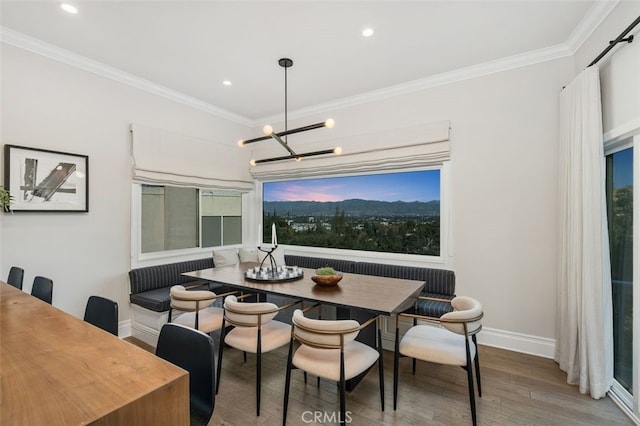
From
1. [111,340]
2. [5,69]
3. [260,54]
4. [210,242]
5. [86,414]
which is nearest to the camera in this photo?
A: [86,414]

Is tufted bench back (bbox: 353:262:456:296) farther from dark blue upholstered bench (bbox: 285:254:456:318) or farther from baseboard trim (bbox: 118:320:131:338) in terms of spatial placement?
baseboard trim (bbox: 118:320:131:338)

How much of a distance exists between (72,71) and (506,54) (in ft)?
14.8

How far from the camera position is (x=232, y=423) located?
82.5 inches

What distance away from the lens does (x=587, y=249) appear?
240 centimetres

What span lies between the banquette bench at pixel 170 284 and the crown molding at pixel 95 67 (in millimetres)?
2235

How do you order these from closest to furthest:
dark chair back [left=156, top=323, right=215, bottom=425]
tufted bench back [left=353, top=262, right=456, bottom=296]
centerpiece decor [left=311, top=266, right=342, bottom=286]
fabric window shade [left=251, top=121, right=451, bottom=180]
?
dark chair back [left=156, top=323, right=215, bottom=425], centerpiece decor [left=311, top=266, right=342, bottom=286], tufted bench back [left=353, top=262, right=456, bottom=296], fabric window shade [left=251, top=121, right=451, bottom=180]

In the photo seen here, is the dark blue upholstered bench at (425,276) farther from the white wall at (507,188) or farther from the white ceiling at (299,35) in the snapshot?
the white ceiling at (299,35)

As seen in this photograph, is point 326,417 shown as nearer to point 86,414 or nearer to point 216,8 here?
point 86,414

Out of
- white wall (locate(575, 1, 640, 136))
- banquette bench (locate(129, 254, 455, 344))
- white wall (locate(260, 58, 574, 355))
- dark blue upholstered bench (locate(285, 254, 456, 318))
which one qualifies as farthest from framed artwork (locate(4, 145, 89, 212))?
white wall (locate(575, 1, 640, 136))

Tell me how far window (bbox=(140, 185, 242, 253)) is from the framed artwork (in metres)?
0.72

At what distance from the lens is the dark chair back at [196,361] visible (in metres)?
1.35

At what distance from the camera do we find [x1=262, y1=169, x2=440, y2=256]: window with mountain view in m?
3.90

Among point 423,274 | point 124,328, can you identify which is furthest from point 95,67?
point 423,274

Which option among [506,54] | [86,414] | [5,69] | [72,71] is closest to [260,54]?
[72,71]
